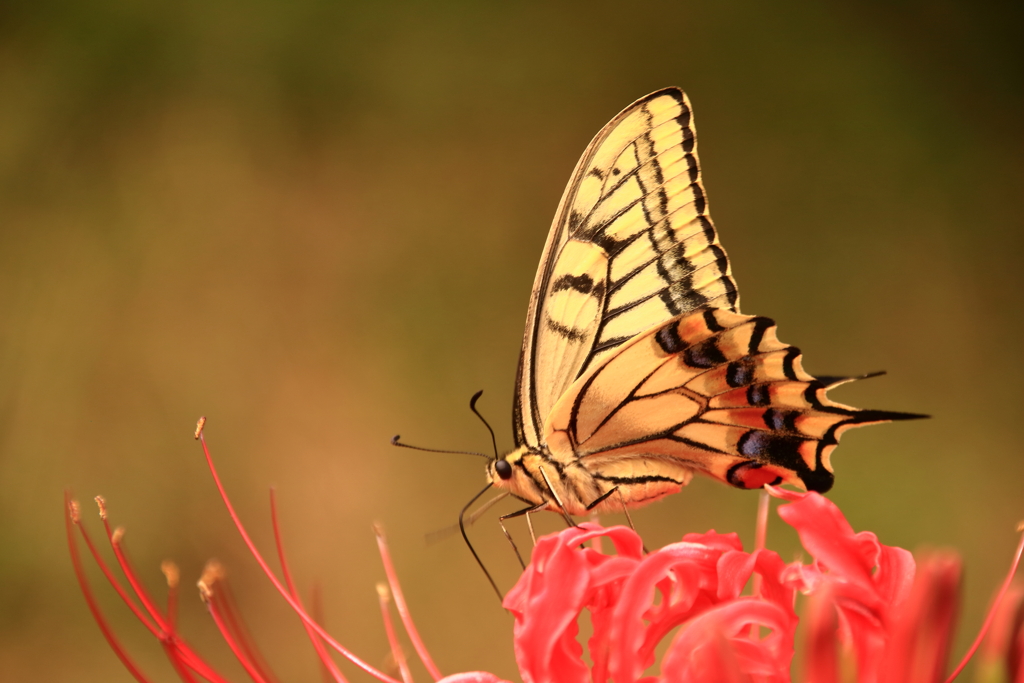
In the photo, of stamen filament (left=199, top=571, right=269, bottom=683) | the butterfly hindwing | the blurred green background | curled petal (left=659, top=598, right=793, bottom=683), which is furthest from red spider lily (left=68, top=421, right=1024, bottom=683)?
the blurred green background

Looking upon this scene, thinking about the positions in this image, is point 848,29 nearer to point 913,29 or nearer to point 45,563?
point 913,29

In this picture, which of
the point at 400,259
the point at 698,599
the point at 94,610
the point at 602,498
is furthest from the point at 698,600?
the point at 400,259

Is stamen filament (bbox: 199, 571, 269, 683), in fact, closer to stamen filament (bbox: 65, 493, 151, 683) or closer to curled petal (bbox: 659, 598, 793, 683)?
stamen filament (bbox: 65, 493, 151, 683)

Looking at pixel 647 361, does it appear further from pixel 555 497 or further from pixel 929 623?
pixel 929 623

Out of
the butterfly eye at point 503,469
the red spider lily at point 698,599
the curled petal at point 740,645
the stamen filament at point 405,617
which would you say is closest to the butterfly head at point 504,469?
the butterfly eye at point 503,469

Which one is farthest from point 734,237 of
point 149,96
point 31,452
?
point 31,452

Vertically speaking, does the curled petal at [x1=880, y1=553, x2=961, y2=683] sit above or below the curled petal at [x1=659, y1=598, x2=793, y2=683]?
above

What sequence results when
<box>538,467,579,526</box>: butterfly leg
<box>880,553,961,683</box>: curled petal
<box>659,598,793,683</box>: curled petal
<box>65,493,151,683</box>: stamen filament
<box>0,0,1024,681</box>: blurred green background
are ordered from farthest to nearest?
<box>0,0,1024,681</box>: blurred green background → <box>538,467,579,526</box>: butterfly leg → <box>65,493,151,683</box>: stamen filament → <box>659,598,793,683</box>: curled petal → <box>880,553,961,683</box>: curled petal

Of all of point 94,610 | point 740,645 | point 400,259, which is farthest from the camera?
point 400,259
